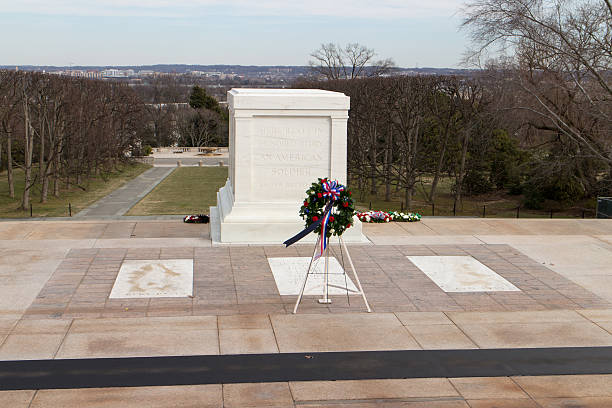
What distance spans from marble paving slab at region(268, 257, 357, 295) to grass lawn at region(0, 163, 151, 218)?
17.3 meters

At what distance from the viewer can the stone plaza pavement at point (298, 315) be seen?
22.1 feet

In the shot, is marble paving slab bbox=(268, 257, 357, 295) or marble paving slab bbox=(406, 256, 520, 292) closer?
marble paving slab bbox=(268, 257, 357, 295)

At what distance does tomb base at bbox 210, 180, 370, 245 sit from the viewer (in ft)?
43.4

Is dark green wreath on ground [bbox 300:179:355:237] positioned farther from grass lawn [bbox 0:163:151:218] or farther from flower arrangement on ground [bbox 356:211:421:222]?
grass lawn [bbox 0:163:151:218]

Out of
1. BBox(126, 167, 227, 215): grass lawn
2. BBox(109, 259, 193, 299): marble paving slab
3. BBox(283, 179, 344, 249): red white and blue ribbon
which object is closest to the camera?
BBox(283, 179, 344, 249): red white and blue ribbon

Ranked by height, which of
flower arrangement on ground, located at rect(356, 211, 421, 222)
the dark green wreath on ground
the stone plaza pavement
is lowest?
the stone plaza pavement

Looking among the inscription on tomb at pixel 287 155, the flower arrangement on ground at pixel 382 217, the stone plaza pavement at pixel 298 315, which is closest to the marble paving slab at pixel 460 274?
the stone plaza pavement at pixel 298 315

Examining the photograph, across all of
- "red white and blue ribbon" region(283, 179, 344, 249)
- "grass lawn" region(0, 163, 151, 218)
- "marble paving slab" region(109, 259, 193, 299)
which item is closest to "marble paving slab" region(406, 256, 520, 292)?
"red white and blue ribbon" region(283, 179, 344, 249)

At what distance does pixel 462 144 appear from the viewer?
34219 mm

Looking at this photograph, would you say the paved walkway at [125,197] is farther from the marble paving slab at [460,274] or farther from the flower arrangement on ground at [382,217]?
the marble paving slab at [460,274]

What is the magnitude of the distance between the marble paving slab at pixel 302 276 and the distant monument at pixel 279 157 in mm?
1496

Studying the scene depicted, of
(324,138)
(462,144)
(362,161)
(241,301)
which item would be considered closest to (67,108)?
(362,161)

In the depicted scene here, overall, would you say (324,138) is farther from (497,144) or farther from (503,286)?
(497,144)

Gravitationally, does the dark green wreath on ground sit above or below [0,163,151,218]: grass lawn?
above
